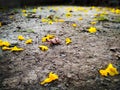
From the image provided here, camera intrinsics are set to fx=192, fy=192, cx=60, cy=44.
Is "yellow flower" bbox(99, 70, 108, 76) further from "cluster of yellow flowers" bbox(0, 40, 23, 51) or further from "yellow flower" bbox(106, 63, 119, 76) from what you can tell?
"cluster of yellow flowers" bbox(0, 40, 23, 51)

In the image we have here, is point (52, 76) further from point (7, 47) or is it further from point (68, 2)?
point (68, 2)

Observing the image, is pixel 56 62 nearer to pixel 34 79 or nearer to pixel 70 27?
pixel 34 79

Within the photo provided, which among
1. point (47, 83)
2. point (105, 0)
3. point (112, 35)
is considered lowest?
point (47, 83)

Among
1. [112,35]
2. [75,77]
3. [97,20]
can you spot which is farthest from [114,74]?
[97,20]

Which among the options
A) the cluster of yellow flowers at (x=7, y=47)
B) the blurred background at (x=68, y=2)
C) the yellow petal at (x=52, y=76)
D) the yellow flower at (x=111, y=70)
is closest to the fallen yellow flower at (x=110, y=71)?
the yellow flower at (x=111, y=70)

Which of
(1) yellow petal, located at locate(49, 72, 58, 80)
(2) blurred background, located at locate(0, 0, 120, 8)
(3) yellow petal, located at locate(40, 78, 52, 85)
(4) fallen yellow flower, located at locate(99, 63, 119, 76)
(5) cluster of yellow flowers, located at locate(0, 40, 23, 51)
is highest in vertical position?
(2) blurred background, located at locate(0, 0, 120, 8)

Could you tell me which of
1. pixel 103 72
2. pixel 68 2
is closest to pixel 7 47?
pixel 103 72

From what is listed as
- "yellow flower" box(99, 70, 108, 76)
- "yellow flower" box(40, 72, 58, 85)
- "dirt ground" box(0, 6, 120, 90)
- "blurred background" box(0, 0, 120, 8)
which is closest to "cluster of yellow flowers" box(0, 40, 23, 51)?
"dirt ground" box(0, 6, 120, 90)

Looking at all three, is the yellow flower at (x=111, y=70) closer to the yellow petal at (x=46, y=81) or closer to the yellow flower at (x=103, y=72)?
the yellow flower at (x=103, y=72)
